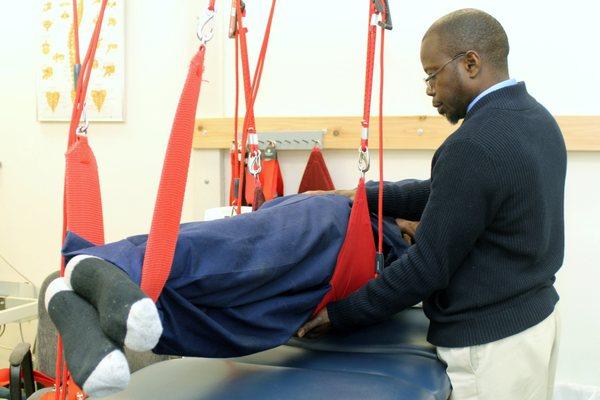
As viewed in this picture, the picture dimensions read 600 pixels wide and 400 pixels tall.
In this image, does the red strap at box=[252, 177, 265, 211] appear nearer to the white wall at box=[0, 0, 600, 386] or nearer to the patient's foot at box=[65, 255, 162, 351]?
the white wall at box=[0, 0, 600, 386]

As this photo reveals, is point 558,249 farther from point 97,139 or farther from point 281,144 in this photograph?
point 97,139

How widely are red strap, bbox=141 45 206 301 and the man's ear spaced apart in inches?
24.1

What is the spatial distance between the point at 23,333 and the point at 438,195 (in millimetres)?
2485

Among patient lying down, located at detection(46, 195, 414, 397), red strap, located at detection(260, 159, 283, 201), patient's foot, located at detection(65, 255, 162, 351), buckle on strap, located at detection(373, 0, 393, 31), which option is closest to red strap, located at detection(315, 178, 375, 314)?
patient lying down, located at detection(46, 195, 414, 397)

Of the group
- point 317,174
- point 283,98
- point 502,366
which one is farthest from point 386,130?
point 502,366

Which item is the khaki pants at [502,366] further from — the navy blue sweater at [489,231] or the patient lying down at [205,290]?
the patient lying down at [205,290]

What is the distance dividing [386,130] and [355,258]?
886 millimetres

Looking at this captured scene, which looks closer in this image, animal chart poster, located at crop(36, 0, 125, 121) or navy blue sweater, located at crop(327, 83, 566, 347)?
navy blue sweater, located at crop(327, 83, 566, 347)

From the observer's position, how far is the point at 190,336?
93 cm

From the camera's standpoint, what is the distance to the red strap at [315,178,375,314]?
3.89ft

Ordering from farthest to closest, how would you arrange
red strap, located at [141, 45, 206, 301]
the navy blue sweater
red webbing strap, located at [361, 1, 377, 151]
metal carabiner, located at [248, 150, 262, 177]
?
metal carabiner, located at [248, 150, 262, 177]
red webbing strap, located at [361, 1, 377, 151]
the navy blue sweater
red strap, located at [141, 45, 206, 301]

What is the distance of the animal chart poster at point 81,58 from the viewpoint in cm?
241

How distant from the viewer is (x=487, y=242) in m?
1.12

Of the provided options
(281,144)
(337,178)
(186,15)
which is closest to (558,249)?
(337,178)
